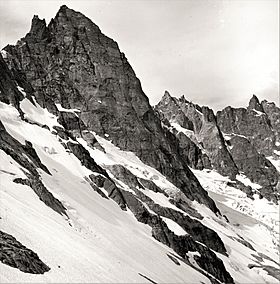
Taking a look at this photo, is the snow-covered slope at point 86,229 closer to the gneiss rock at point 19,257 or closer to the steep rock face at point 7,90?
the gneiss rock at point 19,257

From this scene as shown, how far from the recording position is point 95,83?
432 feet

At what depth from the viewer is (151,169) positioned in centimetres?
11269

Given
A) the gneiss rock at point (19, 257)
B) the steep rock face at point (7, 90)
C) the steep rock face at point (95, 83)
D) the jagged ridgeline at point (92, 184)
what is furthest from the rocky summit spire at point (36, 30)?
the gneiss rock at point (19, 257)

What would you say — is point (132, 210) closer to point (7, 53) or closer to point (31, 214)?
point (31, 214)

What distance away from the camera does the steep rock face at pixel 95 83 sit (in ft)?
403

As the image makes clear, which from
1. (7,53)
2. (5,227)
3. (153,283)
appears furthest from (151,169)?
(5,227)

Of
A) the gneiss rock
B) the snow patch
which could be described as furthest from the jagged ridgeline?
the snow patch

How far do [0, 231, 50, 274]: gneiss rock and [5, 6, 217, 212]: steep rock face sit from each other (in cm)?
9260

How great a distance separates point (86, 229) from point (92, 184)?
28.4 m

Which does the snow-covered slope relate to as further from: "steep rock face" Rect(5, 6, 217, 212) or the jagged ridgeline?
"steep rock face" Rect(5, 6, 217, 212)

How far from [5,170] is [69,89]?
301 feet

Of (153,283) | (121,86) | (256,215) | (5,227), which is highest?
(256,215)

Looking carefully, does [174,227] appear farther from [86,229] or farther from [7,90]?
[7,90]

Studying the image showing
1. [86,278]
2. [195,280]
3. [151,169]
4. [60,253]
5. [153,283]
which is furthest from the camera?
[151,169]
